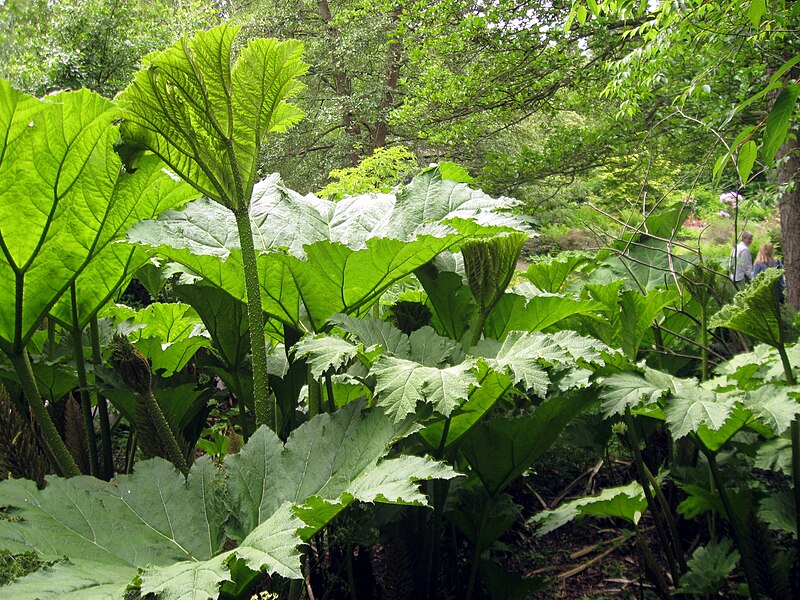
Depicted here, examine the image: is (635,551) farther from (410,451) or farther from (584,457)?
(410,451)

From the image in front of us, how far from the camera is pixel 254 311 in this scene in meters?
1.15

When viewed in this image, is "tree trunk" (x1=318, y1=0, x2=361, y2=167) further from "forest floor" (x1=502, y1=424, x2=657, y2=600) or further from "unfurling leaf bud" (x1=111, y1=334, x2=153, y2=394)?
"unfurling leaf bud" (x1=111, y1=334, x2=153, y2=394)

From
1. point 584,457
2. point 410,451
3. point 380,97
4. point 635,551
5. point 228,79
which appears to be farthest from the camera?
point 380,97

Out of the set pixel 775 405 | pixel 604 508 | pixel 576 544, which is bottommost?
pixel 576 544

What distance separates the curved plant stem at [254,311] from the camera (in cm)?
114

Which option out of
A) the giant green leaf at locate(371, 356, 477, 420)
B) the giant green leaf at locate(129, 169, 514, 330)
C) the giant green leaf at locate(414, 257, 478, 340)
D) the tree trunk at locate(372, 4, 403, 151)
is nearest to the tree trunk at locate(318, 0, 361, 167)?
the tree trunk at locate(372, 4, 403, 151)

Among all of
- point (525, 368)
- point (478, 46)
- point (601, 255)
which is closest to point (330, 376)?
point (525, 368)

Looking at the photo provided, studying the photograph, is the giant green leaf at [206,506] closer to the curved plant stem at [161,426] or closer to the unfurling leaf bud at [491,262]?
the curved plant stem at [161,426]

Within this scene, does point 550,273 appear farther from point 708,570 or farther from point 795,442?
point 708,570

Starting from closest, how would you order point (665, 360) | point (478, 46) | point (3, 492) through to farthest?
point (3, 492) → point (665, 360) → point (478, 46)

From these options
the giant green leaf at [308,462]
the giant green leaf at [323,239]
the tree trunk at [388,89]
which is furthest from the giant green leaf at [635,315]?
the tree trunk at [388,89]

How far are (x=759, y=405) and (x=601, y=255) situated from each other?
4.15 feet

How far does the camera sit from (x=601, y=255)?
8.28ft

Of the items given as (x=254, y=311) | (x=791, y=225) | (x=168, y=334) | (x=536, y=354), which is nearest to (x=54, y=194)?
(x=254, y=311)
